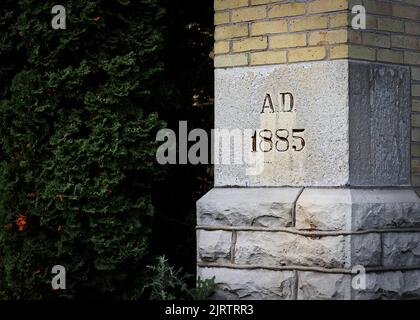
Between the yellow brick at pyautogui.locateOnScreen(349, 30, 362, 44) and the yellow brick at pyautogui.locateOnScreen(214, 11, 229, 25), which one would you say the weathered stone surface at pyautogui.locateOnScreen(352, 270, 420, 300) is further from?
the yellow brick at pyautogui.locateOnScreen(214, 11, 229, 25)

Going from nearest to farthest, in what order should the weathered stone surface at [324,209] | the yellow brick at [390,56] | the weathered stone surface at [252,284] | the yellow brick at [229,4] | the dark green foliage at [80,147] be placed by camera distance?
the weathered stone surface at [324,209], the weathered stone surface at [252,284], the yellow brick at [390,56], the yellow brick at [229,4], the dark green foliage at [80,147]

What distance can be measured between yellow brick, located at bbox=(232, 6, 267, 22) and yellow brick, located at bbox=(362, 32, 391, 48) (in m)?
0.65

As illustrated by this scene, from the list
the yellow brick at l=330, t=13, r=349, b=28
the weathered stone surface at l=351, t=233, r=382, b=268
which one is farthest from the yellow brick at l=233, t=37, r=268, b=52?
the weathered stone surface at l=351, t=233, r=382, b=268

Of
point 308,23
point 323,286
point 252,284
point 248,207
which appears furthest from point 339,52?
point 252,284

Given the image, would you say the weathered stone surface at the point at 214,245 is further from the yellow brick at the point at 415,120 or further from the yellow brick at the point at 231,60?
the yellow brick at the point at 415,120

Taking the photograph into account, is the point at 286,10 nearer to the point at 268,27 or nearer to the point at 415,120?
the point at 268,27

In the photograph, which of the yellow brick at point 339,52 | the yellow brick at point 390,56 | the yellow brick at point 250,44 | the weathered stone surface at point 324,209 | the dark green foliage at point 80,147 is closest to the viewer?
the weathered stone surface at point 324,209

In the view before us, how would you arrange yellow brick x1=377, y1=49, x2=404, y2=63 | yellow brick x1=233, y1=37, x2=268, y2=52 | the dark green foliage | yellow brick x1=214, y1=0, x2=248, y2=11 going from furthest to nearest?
the dark green foliage, yellow brick x1=214, y1=0, x2=248, y2=11, yellow brick x1=233, y1=37, x2=268, y2=52, yellow brick x1=377, y1=49, x2=404, y2=63

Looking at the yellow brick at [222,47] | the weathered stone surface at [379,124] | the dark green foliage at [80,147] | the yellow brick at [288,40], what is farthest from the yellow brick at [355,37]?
the dark green foliage at [80,147]

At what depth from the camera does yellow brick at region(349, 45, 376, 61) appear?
4914 mm

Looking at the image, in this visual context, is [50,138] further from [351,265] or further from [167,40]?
[351,265]

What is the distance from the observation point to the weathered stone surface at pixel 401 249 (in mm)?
4967

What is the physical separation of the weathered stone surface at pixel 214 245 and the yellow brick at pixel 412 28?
1685 millimetres

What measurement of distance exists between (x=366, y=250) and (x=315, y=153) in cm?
64
